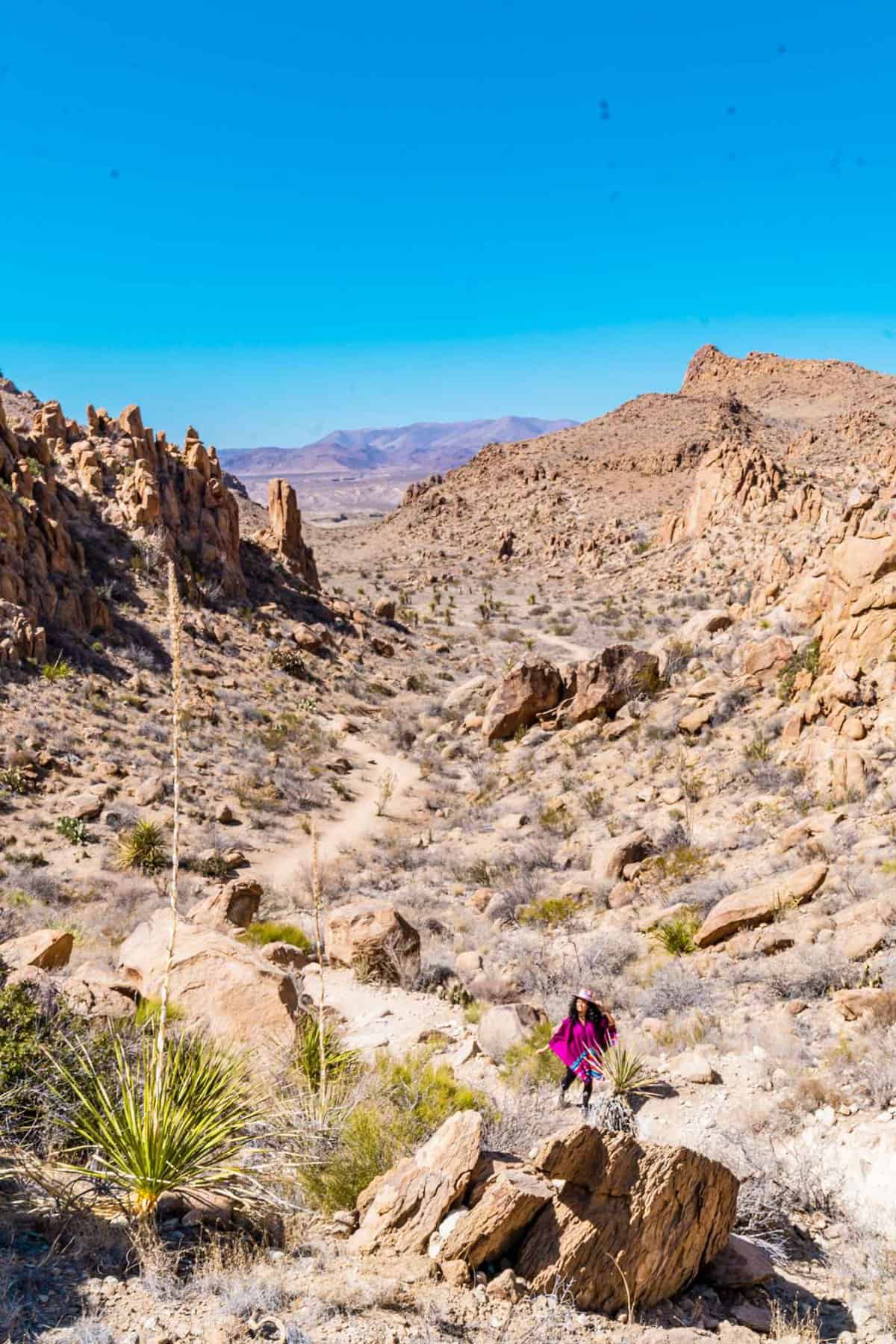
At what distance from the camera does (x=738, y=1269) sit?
16.1ft


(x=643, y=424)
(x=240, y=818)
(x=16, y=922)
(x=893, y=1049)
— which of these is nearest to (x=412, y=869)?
(x=240, y=818)

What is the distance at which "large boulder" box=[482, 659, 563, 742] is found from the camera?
72.1ft

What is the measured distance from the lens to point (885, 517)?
1675 cm

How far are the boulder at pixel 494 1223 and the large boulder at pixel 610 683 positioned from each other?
16.6m

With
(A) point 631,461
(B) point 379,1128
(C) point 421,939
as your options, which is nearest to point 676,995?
(C) point 421,939

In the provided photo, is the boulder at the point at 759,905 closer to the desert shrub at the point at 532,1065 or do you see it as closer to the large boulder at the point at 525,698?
the desert shrub at the point at 532,1065

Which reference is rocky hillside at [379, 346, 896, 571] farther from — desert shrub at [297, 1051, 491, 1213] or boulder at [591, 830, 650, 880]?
desert shrub at [297, 1051, 491, 1213]

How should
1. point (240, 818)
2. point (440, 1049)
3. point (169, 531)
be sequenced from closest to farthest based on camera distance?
1. point (440, 1049)
2. point (240, 818)
3. point (169, 531)

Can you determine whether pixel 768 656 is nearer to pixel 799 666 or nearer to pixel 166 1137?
pixel 799 666

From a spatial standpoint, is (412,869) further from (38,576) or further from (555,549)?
(555,549)

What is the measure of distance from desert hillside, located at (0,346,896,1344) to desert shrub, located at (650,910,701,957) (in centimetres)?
5

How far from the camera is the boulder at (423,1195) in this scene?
442cm

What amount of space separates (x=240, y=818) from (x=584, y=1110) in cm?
1232

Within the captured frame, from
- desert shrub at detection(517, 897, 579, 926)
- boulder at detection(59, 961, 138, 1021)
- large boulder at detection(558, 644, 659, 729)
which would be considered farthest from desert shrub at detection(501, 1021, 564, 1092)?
large boulder at detection(558, 644, 659, 729)
